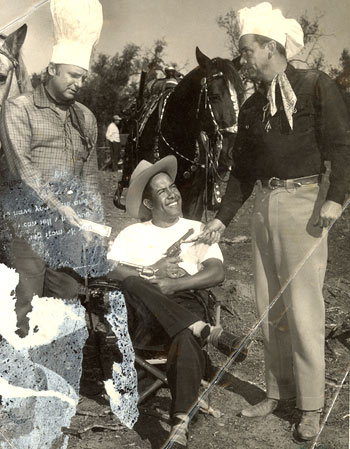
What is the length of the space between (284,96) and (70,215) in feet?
3.52

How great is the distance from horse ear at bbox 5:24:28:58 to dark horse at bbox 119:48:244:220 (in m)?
0.64

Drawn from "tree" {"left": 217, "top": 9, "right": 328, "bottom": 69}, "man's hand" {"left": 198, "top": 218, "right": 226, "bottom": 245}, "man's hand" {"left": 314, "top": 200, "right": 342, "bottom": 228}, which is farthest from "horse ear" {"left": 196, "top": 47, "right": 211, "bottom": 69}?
"man's hand" {"left": 314, "top": 200, "right": 342, "bottom": 228}

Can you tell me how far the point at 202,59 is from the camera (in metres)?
4.26

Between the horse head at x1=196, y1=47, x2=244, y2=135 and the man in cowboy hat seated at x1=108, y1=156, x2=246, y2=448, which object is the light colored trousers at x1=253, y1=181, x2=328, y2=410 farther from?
the horse head at x1=196, y1=47, x2=244, y2=135

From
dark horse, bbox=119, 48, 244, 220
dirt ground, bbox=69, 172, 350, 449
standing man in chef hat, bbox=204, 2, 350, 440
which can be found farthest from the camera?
dirt ground, bbox=69, 172, 350, 449

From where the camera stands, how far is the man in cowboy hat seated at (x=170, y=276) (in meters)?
4.24

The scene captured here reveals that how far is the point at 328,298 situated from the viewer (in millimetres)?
4367

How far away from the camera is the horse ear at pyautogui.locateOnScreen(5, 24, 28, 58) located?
4.34m

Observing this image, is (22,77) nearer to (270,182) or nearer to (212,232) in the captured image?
(212,232)

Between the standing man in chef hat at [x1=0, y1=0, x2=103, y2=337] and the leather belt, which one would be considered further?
the standing man in chef hat at [x1=0, y1=0, x2=103, y2=337]

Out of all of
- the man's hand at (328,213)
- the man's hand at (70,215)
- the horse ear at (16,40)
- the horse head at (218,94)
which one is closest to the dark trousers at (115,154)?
the man's hand at (70,215)

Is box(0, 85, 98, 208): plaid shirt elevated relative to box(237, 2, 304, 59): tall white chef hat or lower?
lower

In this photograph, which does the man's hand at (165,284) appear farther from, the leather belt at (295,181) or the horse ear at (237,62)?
the horse ear at (237,62)

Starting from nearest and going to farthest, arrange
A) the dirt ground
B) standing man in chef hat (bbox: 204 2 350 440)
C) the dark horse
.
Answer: standing man in chef hat (bbox: 204 2 350 440) → the dark horse → the dirt ground
